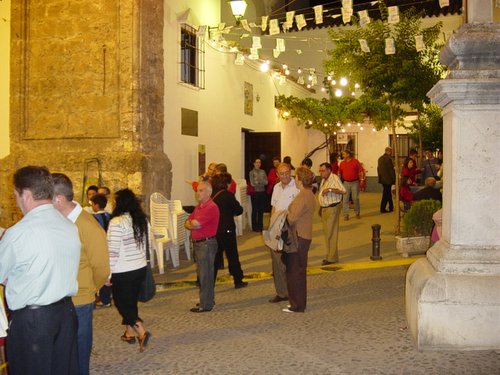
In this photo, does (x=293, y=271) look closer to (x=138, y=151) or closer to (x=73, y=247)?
(x=73, y=247)

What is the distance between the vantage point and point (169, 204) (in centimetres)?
1200

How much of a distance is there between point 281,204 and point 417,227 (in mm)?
4025

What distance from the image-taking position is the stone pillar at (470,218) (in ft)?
19.1

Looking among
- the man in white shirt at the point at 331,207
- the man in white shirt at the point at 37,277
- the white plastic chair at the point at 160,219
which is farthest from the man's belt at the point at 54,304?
the man in white shirt at the point at 331,207

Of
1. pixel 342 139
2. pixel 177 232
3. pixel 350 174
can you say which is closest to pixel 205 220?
pixel 177 232

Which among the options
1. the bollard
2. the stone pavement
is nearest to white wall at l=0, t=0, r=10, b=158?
the stone pavement

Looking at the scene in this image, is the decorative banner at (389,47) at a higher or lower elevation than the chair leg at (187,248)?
higher

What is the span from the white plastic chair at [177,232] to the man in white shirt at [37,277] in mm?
7404

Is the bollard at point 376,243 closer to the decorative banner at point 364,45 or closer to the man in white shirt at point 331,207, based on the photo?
the man in white shirt at point 331,207

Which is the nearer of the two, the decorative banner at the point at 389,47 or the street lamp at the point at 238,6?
the decorative banner at the point at 389,47

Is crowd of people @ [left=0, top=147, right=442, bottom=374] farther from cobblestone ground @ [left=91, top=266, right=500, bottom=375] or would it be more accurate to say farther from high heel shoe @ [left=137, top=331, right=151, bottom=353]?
cobblestone ground @ [left=91, top=266, right=500, bottom=375]

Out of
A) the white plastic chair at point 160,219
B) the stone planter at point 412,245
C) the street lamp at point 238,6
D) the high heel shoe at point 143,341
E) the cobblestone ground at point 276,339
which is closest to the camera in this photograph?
the cobblestone ground at point 276,339

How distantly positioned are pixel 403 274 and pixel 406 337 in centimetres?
383

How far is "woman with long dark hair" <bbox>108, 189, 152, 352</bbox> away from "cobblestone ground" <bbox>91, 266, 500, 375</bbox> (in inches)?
16.0
